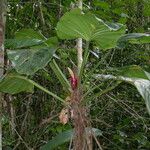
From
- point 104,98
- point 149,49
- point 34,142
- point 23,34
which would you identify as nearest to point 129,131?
point 104,98

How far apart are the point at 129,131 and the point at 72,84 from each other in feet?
4.45

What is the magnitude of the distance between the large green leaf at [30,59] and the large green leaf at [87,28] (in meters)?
0.09

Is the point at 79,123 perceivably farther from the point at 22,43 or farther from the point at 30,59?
the point at 22,43

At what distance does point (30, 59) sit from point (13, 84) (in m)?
0.30

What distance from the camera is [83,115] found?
126 centimetres

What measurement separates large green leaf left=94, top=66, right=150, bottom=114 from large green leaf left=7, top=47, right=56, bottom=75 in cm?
21

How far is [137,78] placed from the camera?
126 centimetres

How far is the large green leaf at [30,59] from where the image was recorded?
45.8 inches

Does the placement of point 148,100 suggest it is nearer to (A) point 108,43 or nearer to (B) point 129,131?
(A) point 108,43

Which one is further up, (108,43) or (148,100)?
(108,43)

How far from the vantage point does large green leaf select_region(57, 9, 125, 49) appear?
1.14 m

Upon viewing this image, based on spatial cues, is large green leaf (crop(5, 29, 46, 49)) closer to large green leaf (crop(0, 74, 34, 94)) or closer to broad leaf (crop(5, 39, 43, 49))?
broad leaf (crop(5, 39, 43, 49))

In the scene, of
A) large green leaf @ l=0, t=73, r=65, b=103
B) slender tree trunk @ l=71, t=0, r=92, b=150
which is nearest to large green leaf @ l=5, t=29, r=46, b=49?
large green leaf @ l=0, t=73, r=65, b=103

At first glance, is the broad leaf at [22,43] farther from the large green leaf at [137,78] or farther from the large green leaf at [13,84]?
the large green leaf at [137,78]
